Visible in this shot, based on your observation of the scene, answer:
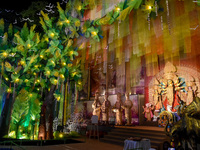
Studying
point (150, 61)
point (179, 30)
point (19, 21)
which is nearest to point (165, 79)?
point (150, 61)

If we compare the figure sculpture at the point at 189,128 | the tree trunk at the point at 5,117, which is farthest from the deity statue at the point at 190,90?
the tree trunk at the point at 5,117

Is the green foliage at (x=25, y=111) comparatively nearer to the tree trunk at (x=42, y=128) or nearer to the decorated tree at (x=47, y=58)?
the decorated tree at (x=47, y=58)

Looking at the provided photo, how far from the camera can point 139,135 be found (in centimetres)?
574

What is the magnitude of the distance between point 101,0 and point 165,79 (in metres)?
4.44

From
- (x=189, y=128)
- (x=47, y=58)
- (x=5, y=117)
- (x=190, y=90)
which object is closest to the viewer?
(x=189, y=128)

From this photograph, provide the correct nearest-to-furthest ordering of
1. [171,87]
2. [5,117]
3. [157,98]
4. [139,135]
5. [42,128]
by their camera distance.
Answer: [139,135], [42,128], [171,87], [157,98], [5,117]

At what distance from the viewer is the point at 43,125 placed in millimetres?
6277

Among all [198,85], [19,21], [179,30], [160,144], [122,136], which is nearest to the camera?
[160,144]

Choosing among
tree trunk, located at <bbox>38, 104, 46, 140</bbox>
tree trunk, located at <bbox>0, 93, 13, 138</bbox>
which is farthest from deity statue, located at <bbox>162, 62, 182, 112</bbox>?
tree trunk, located at <bbox>0, 93, 13, 138</bbox>

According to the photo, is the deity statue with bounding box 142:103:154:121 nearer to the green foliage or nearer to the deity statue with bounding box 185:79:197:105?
the deity statue with bounding box 185:79:197:105

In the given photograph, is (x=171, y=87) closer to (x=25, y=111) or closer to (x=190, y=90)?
(x=190, y=90)

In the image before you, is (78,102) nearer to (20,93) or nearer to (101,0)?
(20,93)

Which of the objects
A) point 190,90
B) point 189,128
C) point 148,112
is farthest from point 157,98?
point 189,128

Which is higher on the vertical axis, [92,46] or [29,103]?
[92,46]
